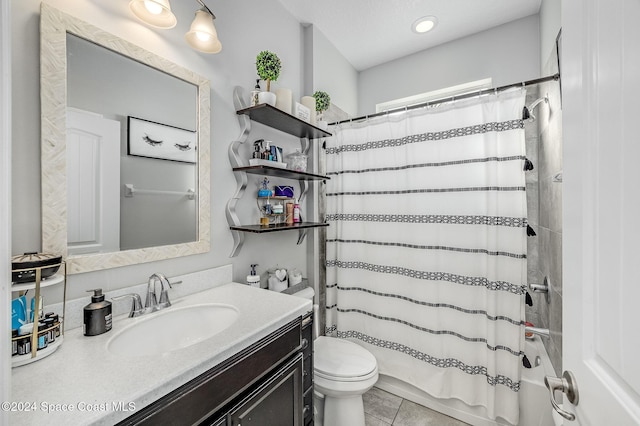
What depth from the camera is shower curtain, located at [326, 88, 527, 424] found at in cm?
151

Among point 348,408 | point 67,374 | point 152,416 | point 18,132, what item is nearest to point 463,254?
point 348,408

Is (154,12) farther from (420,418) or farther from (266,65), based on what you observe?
(420,418)

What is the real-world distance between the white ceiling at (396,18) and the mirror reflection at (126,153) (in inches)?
51.8

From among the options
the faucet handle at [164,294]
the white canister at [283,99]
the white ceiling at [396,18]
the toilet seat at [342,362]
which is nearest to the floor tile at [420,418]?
the toilet seat at [342,362]

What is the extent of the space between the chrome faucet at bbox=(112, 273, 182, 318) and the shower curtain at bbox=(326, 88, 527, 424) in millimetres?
1262

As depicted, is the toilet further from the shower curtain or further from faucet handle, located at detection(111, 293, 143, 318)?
faucet handle, located at detection(111, 293, 143, 318)

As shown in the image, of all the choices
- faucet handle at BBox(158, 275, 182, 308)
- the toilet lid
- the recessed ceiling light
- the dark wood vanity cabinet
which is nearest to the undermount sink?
faucet handle at BBox(158, 275, 182, 308)

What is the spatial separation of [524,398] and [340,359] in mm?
1088

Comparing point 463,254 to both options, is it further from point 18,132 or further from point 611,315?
point 18,132

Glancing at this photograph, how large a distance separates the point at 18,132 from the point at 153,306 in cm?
76

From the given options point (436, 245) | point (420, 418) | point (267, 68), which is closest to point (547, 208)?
point (436, 245)

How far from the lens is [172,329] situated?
3.66ft

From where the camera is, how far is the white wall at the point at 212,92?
852 millimetres

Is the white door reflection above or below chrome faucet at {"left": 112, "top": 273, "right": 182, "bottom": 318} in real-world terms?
above
